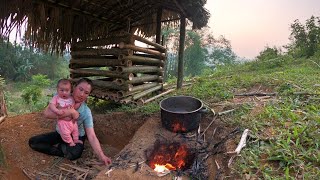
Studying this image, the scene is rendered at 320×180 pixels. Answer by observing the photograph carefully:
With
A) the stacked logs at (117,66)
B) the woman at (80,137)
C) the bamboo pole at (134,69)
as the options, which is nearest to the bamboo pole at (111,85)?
the stacked logs at (117,66)

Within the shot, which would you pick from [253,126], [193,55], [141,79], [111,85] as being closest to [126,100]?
[111,85]

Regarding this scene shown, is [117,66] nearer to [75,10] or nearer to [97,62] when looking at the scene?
[97,62]

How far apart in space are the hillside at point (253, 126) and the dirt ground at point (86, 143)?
14mm

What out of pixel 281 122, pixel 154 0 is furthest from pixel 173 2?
pixel 281 122

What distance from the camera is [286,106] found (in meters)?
5.07

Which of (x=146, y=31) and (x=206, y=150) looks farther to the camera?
(x=146, y=31)

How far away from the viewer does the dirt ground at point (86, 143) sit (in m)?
4.07

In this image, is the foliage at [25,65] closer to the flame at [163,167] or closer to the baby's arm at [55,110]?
the baby's arm at [55,110]

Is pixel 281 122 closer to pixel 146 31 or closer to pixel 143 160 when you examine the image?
pixel 143 160

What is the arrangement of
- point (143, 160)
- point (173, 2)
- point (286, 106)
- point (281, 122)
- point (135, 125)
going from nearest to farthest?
point (143, 160) → point (281, 122) → point (286, 106) → point (135, 125) → point (173, 2)

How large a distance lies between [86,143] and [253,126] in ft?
10.1

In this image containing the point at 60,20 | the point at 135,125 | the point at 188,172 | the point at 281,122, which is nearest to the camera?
the point at 188,172

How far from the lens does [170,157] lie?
4344 mm

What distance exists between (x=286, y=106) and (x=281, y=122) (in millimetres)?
905
